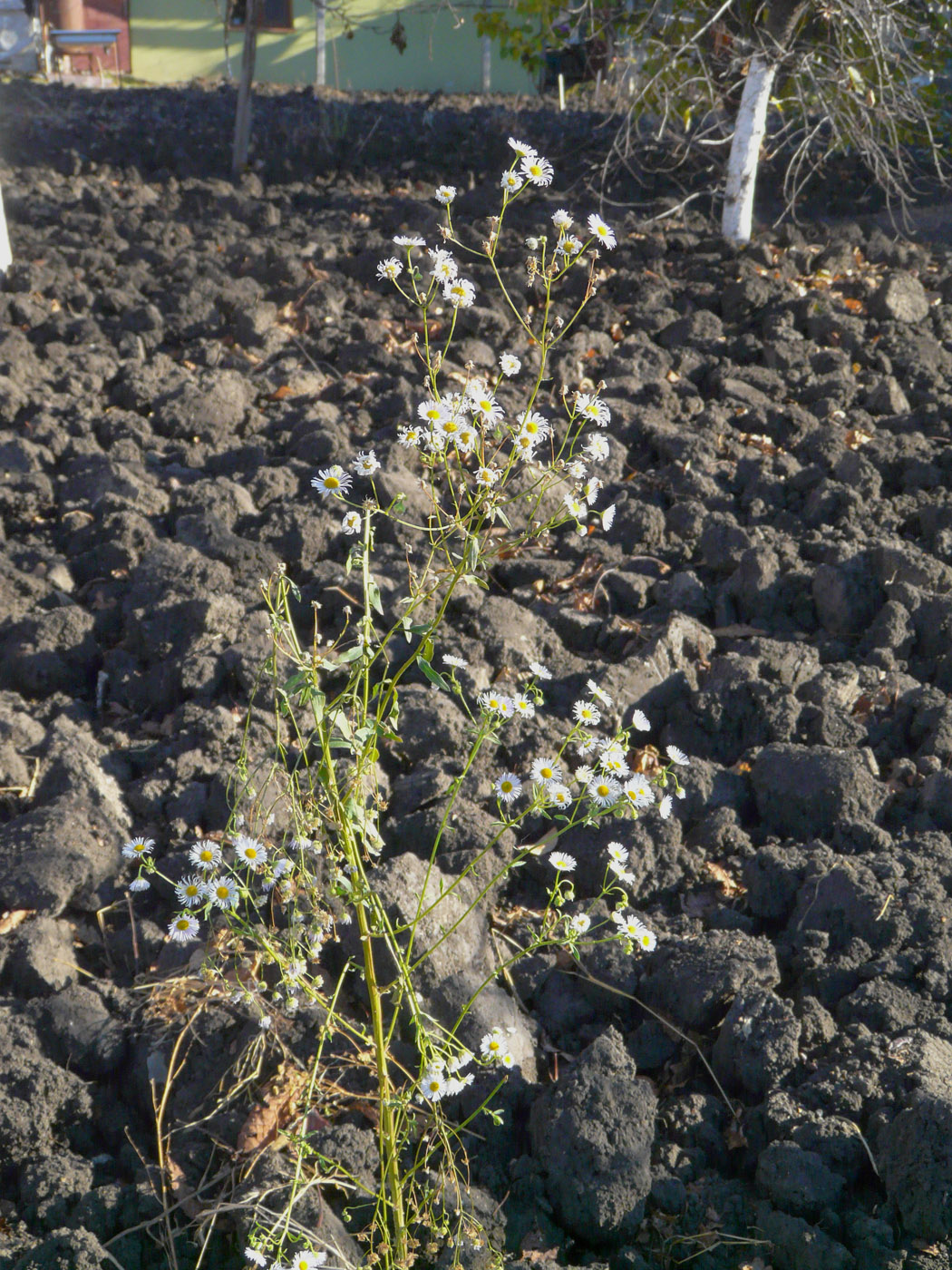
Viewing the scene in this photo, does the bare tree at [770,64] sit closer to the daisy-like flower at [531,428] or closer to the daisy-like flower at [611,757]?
the daisy-like flower at [531,428]

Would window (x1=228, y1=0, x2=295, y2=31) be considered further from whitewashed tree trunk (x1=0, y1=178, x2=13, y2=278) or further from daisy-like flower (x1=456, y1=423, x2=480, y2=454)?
daisy-like flower (x1=456, y1=423, x2=480, y2=454)

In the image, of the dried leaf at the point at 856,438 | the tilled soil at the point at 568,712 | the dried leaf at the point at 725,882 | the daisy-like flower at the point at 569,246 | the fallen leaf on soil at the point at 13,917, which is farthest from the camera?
the dried leaf at the point at 856,438

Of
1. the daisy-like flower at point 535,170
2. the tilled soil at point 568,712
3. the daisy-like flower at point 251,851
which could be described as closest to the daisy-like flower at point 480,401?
the daisy-like flower at point 535,170

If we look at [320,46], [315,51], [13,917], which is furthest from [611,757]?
[315,51]

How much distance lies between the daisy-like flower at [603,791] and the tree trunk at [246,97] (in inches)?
304

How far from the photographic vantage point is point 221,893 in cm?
197

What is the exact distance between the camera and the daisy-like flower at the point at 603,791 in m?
1.95

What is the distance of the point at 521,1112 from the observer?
2.35 meters

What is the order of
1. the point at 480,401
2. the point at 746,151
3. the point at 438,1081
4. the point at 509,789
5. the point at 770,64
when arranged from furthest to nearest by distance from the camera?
the point at 746,151
the point at 770,64
the point at 509,789
the point at 480,401
the point at 438,1081

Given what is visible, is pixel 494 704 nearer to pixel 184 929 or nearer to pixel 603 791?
pixel 603 791

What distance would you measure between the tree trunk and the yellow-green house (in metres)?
9.37

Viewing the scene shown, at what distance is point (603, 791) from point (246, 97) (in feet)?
26.1

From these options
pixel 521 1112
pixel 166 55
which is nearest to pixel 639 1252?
pixel 521 1112

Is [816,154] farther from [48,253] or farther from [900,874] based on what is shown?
[900,874]
